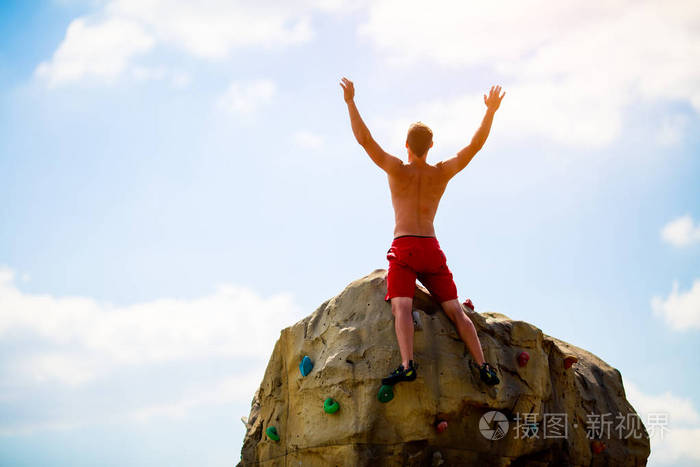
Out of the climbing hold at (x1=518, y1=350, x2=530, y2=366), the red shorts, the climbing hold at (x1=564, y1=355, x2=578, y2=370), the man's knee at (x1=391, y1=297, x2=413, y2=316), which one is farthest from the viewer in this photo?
the climbing hold at (x1=564, y1=355, x2=578, y2=370)

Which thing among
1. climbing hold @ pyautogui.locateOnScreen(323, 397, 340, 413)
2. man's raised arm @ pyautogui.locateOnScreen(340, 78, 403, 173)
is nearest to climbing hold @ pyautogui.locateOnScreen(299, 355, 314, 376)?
climbing hold @ pyautogui.locateOnScreen(323, 397, 340, 413)

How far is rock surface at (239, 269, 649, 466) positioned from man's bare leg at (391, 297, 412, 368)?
6.8 inches

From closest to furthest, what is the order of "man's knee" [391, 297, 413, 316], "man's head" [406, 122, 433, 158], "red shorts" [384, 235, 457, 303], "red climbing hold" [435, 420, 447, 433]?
"red climbing hold" [435, 420, 447, 433]
"man's knee" [391, 297, 413, 316]
"red shorts" [384, 235, 457, 303]
"man's head" [406, 122, 433, 158]

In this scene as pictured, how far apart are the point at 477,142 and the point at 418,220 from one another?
3.56ft

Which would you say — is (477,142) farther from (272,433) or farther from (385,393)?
(272,433)

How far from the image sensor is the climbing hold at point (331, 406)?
6.67m

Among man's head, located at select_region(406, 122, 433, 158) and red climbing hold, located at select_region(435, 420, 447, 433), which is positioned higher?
man's head, located at select_region(406, 122, 433, 158)

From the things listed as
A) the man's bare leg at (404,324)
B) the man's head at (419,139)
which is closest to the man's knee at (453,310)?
the man's bare leg at (404,324)

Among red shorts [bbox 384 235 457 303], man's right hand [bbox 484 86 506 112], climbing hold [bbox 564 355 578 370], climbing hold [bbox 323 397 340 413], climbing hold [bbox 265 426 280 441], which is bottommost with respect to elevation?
climbing hold [bbox 265 426 280 441]

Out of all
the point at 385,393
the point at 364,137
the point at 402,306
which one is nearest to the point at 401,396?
the point at 385,393

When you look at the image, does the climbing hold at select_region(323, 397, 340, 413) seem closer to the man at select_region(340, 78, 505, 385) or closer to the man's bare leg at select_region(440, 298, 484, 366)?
the man at select_region(340, 78, 505, 385)

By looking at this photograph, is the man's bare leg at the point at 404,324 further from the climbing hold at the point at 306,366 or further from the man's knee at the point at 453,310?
the climbing hold at the point at 306,366

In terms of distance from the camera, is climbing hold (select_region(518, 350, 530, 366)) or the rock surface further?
climbing hold (select_region(518, 350, 530, 366))

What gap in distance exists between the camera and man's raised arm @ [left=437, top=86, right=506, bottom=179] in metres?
7.45
